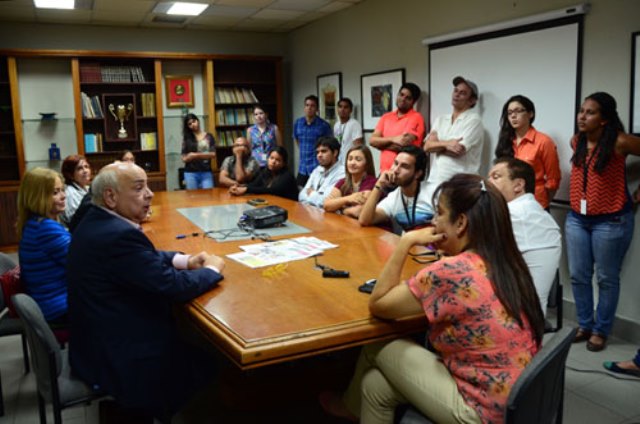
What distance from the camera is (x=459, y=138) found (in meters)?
4.07

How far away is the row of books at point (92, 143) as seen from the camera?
659 cm

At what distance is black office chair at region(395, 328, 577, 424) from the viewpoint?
130cm

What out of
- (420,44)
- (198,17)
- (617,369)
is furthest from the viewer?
(198,17)

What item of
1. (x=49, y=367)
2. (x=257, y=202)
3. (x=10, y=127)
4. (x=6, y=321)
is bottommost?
(x=6, y=321)

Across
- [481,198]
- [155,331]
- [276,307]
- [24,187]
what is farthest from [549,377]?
[24,187]

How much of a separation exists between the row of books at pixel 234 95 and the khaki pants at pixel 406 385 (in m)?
6.01

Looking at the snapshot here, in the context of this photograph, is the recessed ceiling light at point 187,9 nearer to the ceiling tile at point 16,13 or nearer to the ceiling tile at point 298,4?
the ceiling tile at point 298,4

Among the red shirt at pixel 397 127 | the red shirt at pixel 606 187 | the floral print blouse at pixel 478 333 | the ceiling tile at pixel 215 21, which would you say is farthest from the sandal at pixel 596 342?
the ceiling tile at pixel 215 21

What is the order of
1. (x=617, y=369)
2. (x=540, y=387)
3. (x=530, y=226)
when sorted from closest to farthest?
(x=540, y=387), (x=530, y=226), (x=617, y=369)

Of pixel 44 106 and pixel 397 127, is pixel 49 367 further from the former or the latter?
pixel 44 106

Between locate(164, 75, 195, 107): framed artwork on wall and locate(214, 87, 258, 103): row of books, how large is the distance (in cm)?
36

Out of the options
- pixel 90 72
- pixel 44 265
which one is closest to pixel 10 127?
pixel 90 72

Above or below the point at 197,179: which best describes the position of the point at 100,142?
above

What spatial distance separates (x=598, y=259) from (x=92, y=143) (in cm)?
575
